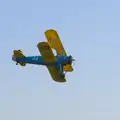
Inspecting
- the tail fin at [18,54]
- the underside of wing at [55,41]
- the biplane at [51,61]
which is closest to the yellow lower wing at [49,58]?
the biplane at [51,61]

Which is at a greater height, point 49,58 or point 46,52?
point 46,52

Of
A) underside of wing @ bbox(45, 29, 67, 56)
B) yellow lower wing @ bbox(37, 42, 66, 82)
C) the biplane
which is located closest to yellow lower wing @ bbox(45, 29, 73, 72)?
underside of wing @ bbox(45, 29, 67, 56)

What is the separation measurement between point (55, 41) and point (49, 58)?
26.3ft

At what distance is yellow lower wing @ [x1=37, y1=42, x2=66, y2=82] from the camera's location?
5694 cm

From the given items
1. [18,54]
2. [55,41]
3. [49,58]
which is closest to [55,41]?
[55,41]

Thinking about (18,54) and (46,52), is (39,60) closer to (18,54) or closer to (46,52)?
(18,54)

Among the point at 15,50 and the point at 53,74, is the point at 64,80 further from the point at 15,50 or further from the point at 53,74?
the point at 15,50

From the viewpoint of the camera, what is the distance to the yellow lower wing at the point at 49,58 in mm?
56938

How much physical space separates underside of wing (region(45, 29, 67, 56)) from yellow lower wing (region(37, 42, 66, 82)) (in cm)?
502

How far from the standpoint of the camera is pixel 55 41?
67.4m

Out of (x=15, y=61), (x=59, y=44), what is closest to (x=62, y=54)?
(x=59, y=44)

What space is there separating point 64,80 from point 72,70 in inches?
176

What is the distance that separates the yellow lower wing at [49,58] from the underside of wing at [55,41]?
502 centimetres

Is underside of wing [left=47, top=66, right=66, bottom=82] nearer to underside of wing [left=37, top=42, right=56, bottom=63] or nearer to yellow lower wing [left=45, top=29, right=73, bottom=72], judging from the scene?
underside of wing [left=37, top=42, right=56, bottom=63]
